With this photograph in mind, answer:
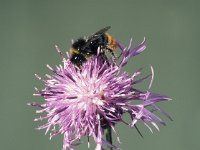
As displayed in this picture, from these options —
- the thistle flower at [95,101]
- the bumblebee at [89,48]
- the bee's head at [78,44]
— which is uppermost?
the bee's head at [78,44]

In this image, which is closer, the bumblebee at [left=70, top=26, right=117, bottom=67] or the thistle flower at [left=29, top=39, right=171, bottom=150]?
the thistle flower at [left=29, top=39, right=171, bottom=150]

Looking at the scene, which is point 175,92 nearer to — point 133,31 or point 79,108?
point 133,31

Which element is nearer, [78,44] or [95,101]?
[95,101]

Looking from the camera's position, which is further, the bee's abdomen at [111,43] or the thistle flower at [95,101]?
the bee's abdomen at [111,43]

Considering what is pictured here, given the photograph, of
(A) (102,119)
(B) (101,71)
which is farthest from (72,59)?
(A) (102,119)

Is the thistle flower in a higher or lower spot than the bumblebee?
lower

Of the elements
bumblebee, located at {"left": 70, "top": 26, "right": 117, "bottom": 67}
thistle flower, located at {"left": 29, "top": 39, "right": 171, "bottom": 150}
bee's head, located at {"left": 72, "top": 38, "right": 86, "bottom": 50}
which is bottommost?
thistle flower, located at {"left": 29, "top": 39, "right": 171, "bottom": 150}

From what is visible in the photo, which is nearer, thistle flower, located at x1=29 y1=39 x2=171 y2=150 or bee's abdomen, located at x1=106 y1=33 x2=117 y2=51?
thistle flower, located at x1=29 y1=39 x2=171 y2=150

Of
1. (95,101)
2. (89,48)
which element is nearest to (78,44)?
(89,48)

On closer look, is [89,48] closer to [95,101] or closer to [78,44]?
[78,44]
